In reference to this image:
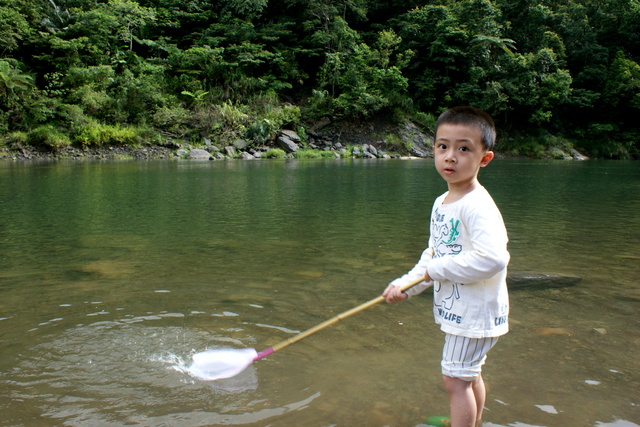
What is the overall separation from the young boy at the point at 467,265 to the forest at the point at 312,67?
25051 mm

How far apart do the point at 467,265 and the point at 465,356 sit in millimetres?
368

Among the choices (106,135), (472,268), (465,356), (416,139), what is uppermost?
(416,139)

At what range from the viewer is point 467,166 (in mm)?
1814

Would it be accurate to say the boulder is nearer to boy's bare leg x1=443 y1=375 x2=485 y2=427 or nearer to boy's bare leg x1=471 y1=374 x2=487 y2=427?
boy's bare leg x1=471 y1=374 x2=487 y2=427

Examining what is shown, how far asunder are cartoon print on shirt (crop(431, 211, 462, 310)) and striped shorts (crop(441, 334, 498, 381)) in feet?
0.46

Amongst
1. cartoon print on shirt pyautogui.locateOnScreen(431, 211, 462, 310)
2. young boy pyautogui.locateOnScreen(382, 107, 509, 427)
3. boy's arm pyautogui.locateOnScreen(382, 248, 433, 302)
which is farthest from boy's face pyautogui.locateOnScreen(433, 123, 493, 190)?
boy's arm pyautogui.locateOnScreen(382, 248, 433, 302)

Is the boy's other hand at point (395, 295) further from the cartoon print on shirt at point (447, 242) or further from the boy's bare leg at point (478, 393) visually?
the boy's bare leg at point (478, 393)

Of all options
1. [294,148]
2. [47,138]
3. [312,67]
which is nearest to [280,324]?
[47,138]

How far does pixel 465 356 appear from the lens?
71.2 inches

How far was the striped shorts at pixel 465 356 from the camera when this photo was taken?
1.80m

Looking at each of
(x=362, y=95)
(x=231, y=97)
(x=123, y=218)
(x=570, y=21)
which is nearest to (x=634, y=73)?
(x=570, y=21)

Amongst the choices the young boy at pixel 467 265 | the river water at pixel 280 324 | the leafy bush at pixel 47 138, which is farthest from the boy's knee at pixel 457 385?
the leafy bush at pixel 47 138

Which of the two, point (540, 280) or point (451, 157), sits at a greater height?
point (451, 157)

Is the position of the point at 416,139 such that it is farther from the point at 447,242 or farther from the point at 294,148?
the point at 447,242
